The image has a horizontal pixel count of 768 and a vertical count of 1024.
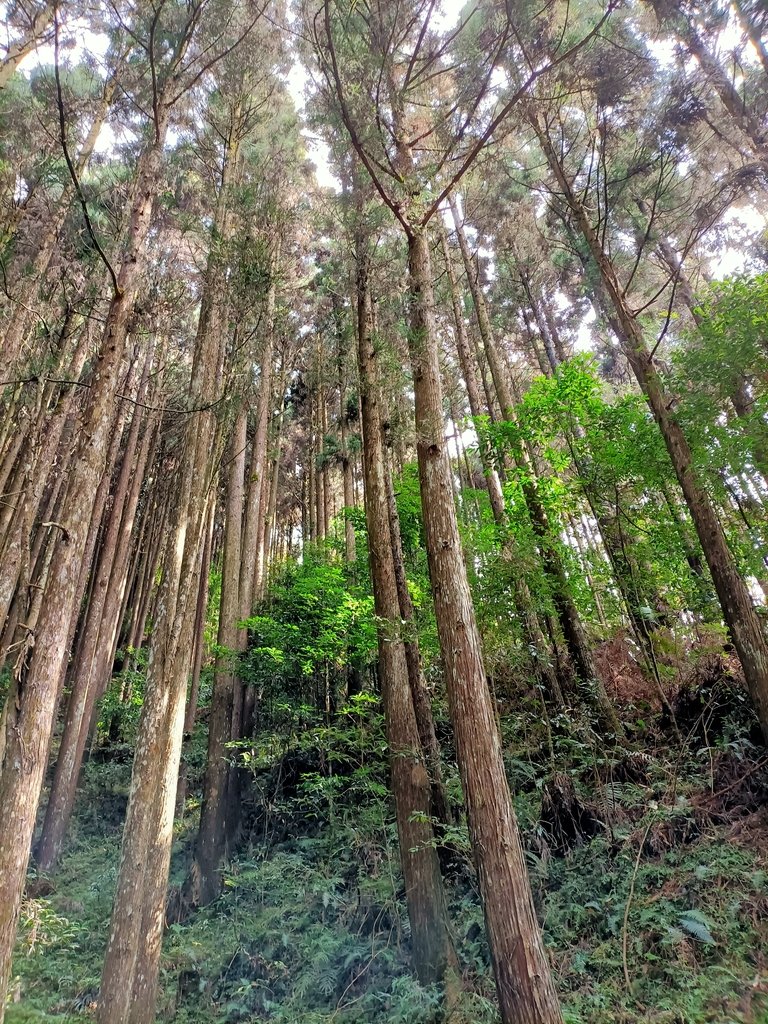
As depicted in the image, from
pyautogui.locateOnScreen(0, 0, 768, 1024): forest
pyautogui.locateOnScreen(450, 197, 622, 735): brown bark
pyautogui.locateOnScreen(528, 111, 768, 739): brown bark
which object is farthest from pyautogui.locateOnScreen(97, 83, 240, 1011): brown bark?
pyautogui.locateOnScreen(528, 111, 768, 739): brown bark

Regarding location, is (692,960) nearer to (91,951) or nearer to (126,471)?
(91,951)

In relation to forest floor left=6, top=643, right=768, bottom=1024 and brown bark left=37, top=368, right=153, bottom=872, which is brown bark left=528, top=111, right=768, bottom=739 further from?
brown bark left=37, top=368, right=153, bottom=872

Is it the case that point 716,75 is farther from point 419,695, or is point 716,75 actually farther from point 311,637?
point 311,637

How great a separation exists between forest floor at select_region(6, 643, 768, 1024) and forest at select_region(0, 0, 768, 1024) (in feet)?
0.13

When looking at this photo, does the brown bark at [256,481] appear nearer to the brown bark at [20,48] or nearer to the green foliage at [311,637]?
the green foliage at [311,637]

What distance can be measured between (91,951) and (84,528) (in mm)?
5531

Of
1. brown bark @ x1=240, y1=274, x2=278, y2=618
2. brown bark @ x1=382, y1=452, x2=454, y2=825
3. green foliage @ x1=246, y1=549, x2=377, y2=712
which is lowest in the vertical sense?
brown bark @ x1=382, y1=452, x2=454, y2=825

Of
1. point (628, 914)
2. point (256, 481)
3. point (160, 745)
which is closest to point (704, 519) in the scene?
point (628, 914)

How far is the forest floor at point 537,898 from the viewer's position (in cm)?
380

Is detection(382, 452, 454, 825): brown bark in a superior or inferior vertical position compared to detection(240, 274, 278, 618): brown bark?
inferior

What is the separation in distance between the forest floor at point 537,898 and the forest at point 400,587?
0.13ft

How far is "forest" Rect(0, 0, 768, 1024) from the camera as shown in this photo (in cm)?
431

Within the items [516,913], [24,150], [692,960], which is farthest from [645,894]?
[24,150]

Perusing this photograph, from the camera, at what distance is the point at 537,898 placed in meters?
4.91
